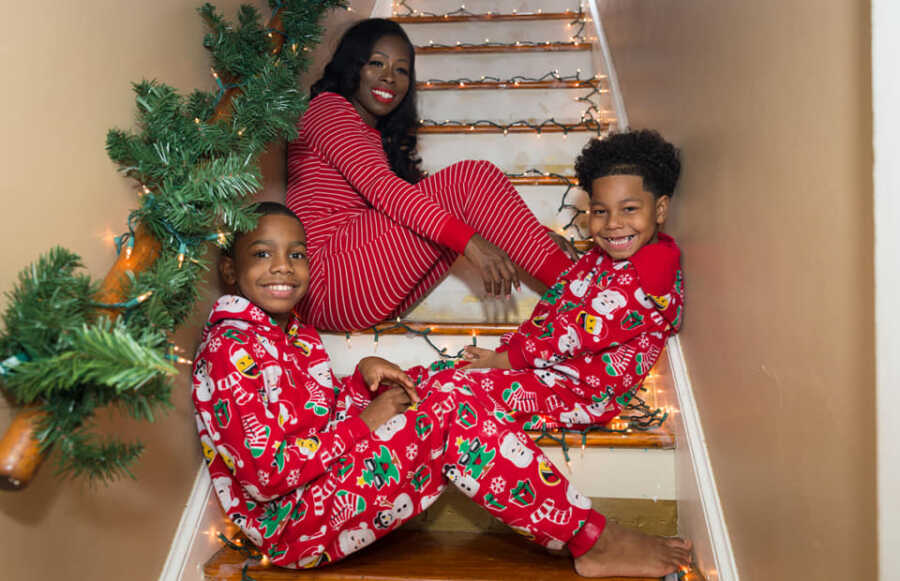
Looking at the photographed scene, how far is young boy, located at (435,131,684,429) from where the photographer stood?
54.1 inches

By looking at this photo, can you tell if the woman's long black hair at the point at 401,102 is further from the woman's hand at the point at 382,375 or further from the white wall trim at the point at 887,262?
the white wall trim at the point at 887,262

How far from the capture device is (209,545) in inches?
49.7

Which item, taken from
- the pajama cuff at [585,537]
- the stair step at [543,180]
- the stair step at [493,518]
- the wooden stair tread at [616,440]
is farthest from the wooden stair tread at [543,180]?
the pajama cuff at [585,537]

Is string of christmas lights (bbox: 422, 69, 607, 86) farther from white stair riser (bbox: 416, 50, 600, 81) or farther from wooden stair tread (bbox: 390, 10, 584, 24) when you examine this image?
wooden stair tread (bbox: 390, 10, 584, 24)

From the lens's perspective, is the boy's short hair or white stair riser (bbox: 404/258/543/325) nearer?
the boy's short hair

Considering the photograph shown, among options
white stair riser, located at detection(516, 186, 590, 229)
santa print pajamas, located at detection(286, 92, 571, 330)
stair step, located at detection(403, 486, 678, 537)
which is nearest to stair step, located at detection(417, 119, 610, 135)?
white stair riser, located at detection(516, 186, 590, 229)

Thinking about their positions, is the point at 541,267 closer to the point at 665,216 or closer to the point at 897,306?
the point at 665,216

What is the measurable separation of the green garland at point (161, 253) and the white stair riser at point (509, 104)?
0.72m

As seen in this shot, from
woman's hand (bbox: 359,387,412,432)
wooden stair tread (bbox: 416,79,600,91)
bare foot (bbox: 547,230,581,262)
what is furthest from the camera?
wooden stair tread (bbox: 416,79,600,91)

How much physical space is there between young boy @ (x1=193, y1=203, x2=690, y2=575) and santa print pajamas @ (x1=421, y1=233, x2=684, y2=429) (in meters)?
0.21

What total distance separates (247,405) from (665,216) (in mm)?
995

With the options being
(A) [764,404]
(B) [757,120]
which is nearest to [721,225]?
(B) [757,120]

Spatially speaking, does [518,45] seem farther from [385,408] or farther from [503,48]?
[385,408]

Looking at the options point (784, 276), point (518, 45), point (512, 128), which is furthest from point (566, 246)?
point (518, 45)
